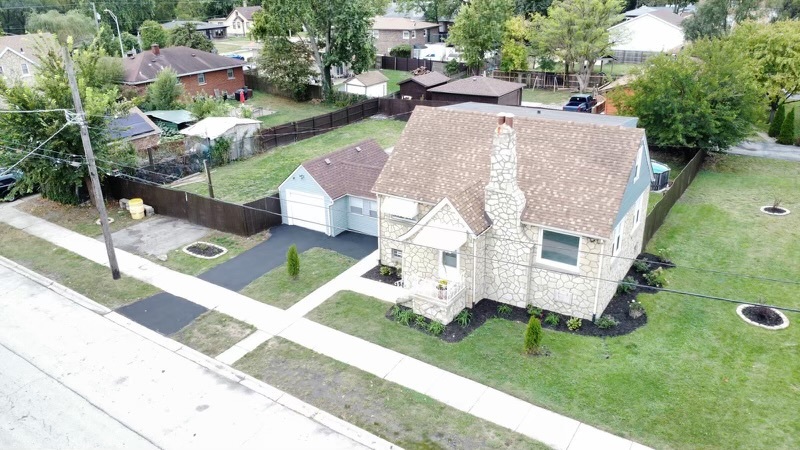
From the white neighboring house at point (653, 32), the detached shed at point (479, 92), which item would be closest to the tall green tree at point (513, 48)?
the detached shed at point (479, 92)

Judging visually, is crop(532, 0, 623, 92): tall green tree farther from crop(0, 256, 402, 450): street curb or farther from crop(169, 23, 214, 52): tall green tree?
crop(0, 256, 402, 450): street curb

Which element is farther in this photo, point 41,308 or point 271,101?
point 271,101

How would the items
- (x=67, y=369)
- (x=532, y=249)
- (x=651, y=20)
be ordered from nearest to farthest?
(x=67, y=369)
(x=532, y=249)
(x=651, y=20)

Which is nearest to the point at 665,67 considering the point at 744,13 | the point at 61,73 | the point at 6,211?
the point at 744,13

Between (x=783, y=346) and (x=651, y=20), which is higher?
(x=651, y=20)

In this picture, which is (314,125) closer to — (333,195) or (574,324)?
(333,195)

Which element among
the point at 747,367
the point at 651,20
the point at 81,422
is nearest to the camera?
the point at 81,422

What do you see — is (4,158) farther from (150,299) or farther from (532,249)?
(532,249)
